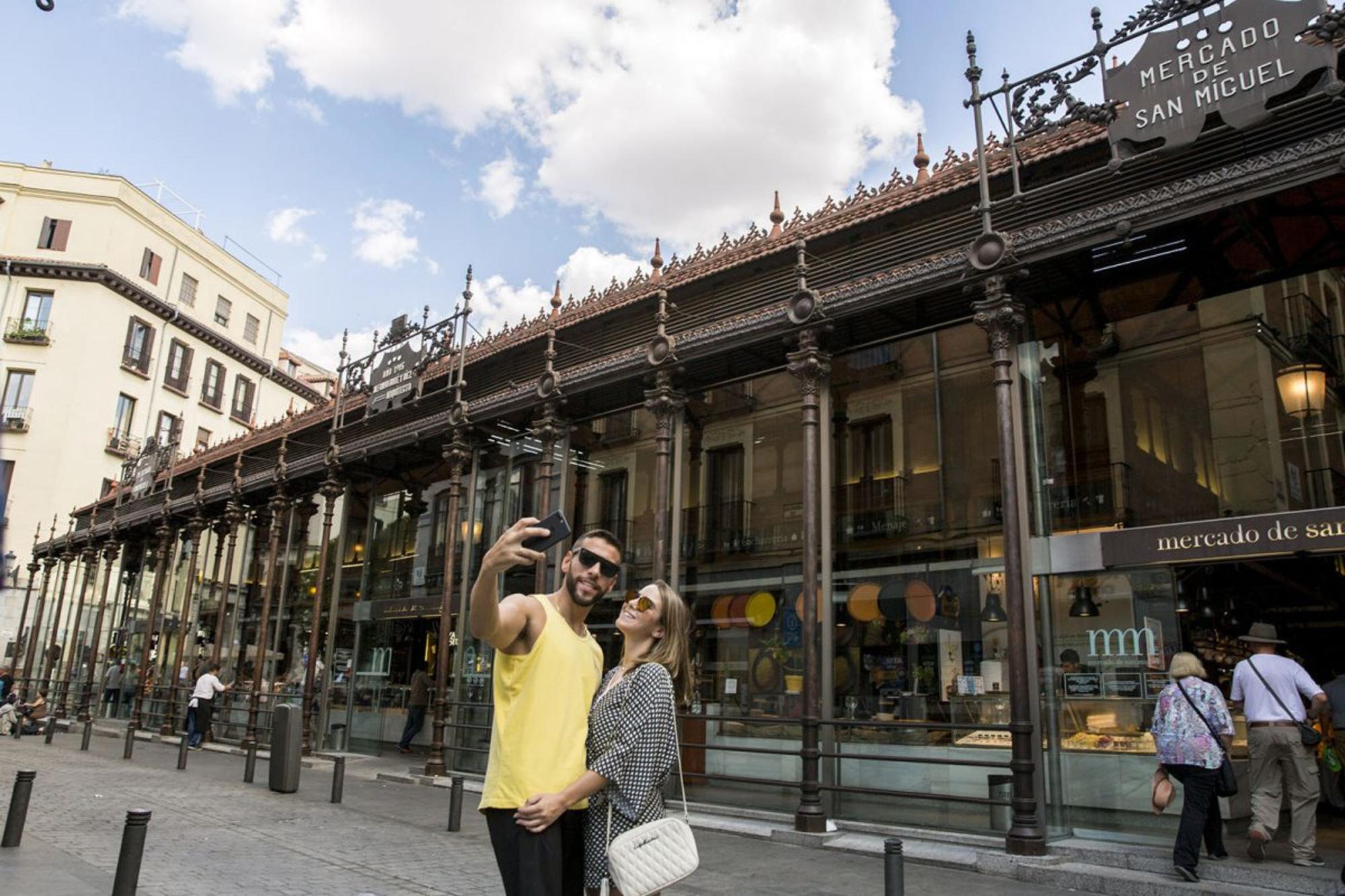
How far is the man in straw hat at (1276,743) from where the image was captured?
7.73 m

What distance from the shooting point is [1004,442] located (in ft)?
32.0

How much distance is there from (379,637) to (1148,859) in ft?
48.3

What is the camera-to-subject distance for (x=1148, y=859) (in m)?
8.09

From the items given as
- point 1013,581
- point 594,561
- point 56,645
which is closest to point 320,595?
point 1013,581

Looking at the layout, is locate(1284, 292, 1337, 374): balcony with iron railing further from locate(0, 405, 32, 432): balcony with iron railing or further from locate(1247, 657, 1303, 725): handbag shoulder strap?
locate(0, 405, 32, 432): balcony with iron railing

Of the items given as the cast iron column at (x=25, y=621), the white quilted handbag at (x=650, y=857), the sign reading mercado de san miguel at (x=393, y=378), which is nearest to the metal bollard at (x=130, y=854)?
the white quilted handbag at (x=650, y=857)

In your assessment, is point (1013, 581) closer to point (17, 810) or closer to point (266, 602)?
point (17, 810)

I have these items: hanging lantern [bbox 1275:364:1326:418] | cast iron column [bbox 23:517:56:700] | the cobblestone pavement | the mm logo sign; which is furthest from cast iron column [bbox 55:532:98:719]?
hanging lantern [bbox 1275:364:1326:418]

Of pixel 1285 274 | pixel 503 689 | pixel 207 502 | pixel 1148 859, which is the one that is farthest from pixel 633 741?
pixel 207 502

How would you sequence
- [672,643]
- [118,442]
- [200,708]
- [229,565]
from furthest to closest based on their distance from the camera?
[118,442], [229,565], [200,708], [672,643]

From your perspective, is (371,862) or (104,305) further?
(104,305)

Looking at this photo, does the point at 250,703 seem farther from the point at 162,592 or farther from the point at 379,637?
the point at 162,592

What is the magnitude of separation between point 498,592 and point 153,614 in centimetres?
2618

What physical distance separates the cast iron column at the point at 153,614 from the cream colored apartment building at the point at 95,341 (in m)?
10.1
